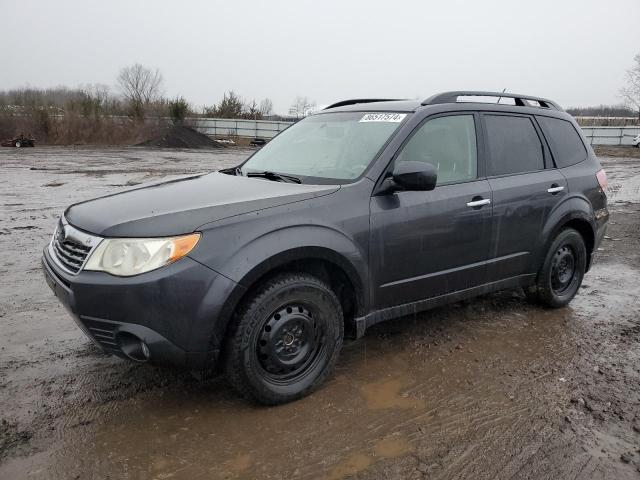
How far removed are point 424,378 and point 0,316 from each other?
3560 millimetres

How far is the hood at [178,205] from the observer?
2.67 m

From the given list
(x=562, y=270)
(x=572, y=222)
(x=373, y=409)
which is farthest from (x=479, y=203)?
(x=373, y=409)

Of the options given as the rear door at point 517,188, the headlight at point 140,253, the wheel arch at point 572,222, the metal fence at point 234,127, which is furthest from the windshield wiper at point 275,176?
the metal fence at point 234,127

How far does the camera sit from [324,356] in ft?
→ 10.3

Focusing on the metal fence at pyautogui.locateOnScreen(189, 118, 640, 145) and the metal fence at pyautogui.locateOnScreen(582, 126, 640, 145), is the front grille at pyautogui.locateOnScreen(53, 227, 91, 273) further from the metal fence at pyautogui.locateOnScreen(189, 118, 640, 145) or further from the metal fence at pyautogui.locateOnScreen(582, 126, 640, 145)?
the metal fence at pyautogui.locateOnScreen(582, 126, 640, 145)

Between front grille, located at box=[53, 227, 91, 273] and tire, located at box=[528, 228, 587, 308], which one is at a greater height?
front grille, located at box=[53, 227, 91, 273]

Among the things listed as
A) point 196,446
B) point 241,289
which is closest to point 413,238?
point 241,289

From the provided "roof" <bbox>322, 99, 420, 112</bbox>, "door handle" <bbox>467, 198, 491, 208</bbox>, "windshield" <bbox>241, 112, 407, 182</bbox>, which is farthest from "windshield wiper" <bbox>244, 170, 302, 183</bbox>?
"door handle" <bbox>467, 198, 491, 208</bbox>

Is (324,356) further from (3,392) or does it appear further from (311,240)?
(3,392)

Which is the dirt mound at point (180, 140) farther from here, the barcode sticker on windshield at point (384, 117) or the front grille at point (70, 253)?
the front grille at point (70, 253)

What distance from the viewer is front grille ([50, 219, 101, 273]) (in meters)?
2.74

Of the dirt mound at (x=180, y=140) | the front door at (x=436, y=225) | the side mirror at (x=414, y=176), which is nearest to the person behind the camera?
the side mirror at (x=414, y=176)

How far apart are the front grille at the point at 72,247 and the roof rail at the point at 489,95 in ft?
8.23

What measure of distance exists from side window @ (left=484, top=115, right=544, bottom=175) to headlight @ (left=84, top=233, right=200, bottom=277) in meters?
2.53
